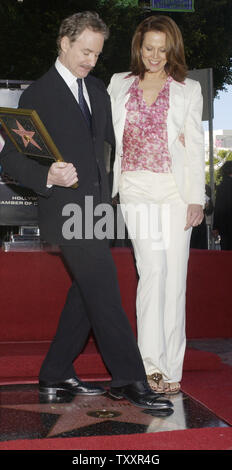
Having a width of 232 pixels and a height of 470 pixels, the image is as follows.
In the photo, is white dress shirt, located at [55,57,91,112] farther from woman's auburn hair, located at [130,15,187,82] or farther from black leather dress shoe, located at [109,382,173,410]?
black leather dress shoe, located at [109,382,173,410]

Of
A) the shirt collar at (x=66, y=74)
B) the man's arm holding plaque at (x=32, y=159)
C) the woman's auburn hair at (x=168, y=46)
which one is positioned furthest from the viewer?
the woman's auburn hair at (x=168, y=46)

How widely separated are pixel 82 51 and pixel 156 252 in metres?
0.97

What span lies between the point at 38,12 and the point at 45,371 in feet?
37.9

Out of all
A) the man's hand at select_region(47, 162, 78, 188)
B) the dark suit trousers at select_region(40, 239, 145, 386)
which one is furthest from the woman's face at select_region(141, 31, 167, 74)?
the dark suit trousers at select_region(40, 239, 145, 386)

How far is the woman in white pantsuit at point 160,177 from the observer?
136 inches

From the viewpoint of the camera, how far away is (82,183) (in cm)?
324

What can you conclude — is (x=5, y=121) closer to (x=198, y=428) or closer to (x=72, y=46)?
(x=72, y=46)

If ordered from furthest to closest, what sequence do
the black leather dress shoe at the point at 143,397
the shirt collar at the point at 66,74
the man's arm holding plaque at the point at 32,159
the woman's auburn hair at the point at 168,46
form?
the woman's auburn hair at the point at 168,46, the shirt collar at the point at 66,74, the black leather dress shoe at the point at 143,397, the man's arm holding plaque at the point at 32,159

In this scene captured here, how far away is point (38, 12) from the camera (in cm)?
1389

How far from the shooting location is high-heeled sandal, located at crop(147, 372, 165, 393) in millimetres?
3510

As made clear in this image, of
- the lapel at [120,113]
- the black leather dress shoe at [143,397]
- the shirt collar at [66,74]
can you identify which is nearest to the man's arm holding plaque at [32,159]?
the shirt collar at [66,74]

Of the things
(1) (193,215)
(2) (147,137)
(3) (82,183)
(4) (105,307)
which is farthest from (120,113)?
(4) (105,307)

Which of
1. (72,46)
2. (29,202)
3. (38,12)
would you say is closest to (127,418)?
(72,46)

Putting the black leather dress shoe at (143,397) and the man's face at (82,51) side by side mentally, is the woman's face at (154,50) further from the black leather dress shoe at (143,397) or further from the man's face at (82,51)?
the black leather dress shoe at (143,397)
